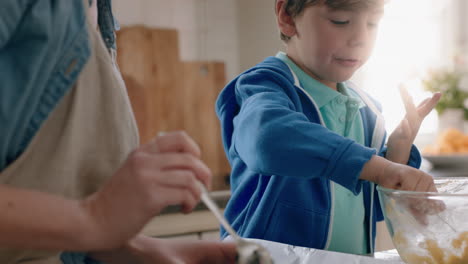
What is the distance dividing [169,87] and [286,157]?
211 centimetres

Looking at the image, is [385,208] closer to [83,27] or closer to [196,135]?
[83,27]

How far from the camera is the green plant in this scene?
253 cm

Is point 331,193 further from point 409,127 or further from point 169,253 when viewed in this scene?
point 169,253

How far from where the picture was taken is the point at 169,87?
2.73 m

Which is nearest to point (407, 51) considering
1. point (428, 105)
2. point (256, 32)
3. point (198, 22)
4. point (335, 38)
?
point (256, 32)

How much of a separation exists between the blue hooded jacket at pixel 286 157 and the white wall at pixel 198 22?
188cm

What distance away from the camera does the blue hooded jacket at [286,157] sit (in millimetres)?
655

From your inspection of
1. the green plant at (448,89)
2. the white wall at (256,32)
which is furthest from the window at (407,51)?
the white wall at (256,32)

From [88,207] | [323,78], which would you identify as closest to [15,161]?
[88,207]

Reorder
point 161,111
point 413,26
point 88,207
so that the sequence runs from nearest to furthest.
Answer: point 88,207 → point 161,111 → point 413,26

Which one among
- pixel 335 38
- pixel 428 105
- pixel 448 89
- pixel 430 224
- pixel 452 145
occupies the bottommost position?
pixel 452 145

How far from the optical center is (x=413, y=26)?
2.90 metres

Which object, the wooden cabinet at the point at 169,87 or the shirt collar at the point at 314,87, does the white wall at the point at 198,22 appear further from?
the shirt collar at the point at 314,87

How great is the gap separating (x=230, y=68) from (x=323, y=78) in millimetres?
2031
